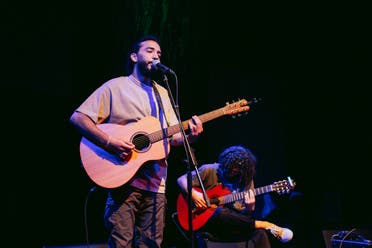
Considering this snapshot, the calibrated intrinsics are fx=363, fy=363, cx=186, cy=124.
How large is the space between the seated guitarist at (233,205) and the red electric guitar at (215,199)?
0.5 inches

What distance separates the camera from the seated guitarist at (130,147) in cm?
259

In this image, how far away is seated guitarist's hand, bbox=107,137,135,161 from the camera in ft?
8.65

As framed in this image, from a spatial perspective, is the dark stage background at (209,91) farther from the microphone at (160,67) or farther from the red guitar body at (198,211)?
the microphone at (160,67)

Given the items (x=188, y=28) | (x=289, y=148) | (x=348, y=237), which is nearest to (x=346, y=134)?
(x=289, y=148)

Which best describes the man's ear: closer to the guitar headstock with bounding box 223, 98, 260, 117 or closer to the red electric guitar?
the guitar headstock with bounding box 223, 98, 260, 117

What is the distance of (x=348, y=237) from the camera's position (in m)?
3.81

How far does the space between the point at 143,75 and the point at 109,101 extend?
394 mm

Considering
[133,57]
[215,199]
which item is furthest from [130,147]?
[215,199]

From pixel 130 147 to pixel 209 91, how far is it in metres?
2.97

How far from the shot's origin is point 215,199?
14.7ft

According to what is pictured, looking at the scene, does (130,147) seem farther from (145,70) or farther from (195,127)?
(145,70)

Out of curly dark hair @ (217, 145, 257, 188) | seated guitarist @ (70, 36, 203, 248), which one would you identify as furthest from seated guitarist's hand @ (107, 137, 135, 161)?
curly dark hair @ (217, 145, 257, 188)

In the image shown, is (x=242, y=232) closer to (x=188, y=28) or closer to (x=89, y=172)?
(x=89, y=172)

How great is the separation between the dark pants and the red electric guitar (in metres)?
1.67
